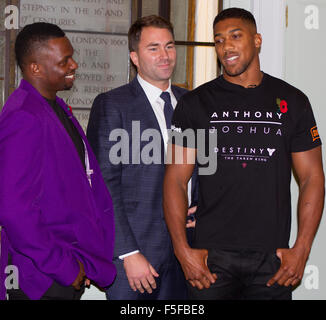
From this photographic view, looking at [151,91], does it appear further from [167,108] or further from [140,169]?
[140,169]

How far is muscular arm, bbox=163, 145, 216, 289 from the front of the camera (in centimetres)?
228

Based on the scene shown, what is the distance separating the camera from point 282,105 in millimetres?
2367

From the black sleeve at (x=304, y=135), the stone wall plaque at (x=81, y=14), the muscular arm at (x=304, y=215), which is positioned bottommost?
the muscular arm at (x=304, y=215)

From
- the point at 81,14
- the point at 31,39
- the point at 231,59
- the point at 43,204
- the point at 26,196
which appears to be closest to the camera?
the point at 26,196

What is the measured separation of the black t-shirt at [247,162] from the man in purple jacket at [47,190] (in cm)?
52

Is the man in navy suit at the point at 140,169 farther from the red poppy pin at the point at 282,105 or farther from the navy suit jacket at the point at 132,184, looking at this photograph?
the red poppy pin at the point at 282,105

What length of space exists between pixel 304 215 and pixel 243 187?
34cm

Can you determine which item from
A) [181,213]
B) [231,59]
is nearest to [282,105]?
[231,59]

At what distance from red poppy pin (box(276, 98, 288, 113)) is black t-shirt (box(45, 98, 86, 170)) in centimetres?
100

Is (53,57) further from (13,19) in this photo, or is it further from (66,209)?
(13,19)

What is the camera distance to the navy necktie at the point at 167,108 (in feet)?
8.46

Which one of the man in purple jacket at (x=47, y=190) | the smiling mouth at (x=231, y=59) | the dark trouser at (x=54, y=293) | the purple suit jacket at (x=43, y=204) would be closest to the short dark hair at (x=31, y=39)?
the man in purple jacket at (x=47, y=190)

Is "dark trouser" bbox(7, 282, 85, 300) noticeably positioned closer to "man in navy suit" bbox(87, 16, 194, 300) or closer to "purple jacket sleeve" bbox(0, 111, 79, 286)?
"purple jacket sleeve" bbox(0, 111, 79, 286)

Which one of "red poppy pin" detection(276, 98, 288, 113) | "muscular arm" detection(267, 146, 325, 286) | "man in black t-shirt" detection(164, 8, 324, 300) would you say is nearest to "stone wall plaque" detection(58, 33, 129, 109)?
"man in black t-shirt" detection(164, 8, 324, 300)
